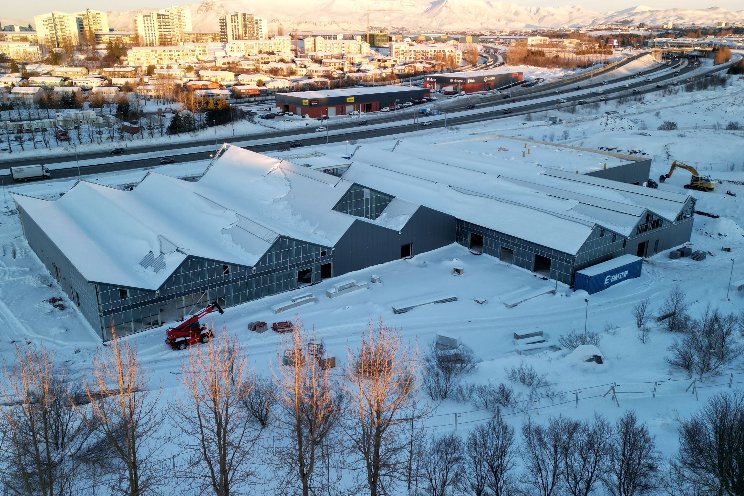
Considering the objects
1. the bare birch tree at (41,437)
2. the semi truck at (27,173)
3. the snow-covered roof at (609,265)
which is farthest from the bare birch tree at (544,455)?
the semi truck at (27,173)

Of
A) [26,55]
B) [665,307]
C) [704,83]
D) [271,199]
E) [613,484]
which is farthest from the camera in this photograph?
Answer: [26,55]

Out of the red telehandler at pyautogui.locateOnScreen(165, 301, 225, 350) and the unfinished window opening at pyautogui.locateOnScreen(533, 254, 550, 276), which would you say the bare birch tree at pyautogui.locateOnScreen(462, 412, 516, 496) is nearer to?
the red telehandler at pyautogui.locateOnScreen(165, 301, 225, 350)

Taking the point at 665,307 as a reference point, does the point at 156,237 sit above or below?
above

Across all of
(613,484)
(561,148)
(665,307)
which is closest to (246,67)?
(561,148)

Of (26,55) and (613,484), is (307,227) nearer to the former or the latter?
(613,484)

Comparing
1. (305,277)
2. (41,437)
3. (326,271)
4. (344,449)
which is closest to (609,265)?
(326,271)

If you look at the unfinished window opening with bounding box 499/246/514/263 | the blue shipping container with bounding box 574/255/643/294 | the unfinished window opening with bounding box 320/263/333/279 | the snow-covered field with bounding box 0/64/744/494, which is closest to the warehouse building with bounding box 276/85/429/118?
the snow-covered field with bounding box 0/64/744/494

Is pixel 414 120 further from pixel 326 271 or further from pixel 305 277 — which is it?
pixel 305 277
